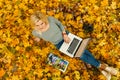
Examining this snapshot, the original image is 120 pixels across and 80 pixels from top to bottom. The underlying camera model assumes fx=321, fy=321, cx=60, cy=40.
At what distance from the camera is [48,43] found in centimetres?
699

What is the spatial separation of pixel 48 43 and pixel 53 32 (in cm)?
59

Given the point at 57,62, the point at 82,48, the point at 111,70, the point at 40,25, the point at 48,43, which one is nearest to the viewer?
the point at 40,25

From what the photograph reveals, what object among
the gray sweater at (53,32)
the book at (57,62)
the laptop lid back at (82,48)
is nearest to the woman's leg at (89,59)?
the laptop lid back at (82,48)

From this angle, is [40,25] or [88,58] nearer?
[40,25]

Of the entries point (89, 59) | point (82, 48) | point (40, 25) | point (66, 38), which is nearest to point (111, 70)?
point (89, 59)

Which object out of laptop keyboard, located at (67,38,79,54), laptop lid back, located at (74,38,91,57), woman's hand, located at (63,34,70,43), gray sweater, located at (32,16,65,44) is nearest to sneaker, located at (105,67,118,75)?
laptop lid back, located at (74,38,91,57)

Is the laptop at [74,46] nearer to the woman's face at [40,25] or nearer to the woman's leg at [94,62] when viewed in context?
the woman's leg at [94,62]

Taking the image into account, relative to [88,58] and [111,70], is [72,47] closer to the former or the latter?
[88,58]

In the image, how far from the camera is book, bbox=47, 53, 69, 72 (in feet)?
22.1

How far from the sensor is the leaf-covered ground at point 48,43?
676 cm

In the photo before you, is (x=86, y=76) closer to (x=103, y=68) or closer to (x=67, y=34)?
(x=103, y=68)


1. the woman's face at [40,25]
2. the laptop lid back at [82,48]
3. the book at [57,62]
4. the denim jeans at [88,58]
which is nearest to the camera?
the woman's face at [40,25]

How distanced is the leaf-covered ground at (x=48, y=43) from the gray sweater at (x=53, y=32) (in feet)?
1.43

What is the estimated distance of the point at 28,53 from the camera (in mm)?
6891
